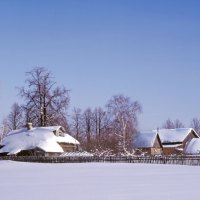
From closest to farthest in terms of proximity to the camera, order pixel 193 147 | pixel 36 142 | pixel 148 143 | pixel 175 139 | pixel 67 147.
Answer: pixel 36 142 → pixel 67 147 → pixel 193 147 → pixel 148 143 → pixel 175 139

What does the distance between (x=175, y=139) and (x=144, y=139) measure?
10288mm

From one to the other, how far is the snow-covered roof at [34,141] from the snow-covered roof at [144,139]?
60.0ft

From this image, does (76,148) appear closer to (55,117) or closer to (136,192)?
(55,117)

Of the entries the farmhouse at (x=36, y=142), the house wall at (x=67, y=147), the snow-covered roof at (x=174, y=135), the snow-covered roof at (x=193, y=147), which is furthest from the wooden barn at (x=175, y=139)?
the farmhouse at (x=36, y=142)

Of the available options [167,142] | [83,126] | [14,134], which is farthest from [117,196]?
[83,126]

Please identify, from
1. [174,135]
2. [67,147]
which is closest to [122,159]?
[67,147]

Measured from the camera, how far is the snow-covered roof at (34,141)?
168 ft

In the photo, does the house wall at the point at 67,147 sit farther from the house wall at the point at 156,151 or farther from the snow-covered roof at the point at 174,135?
the snow-covered roof at the point at 174,135

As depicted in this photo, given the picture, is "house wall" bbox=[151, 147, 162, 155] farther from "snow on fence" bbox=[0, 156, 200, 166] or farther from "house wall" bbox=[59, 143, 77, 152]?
"snow on fence" bbox=[0, 156, 200, 166]

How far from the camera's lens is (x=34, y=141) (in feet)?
170

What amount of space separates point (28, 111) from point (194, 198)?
46.9 meters

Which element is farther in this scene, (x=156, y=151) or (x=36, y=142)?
(x=156, y=151)

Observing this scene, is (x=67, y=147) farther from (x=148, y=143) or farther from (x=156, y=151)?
(x=156, y=151)

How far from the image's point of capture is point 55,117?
57875 millimetres
